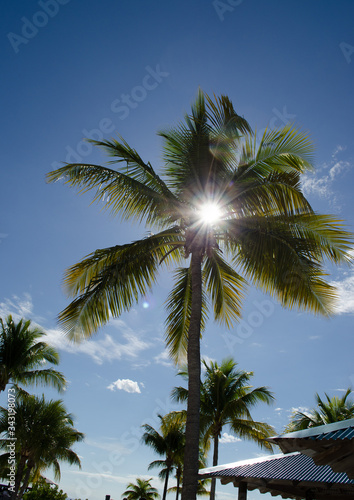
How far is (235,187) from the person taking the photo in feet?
28.7

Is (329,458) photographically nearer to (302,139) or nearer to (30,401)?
(302,139)

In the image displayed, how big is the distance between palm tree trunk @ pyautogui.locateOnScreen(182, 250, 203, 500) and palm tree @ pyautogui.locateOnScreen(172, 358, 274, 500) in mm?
13244

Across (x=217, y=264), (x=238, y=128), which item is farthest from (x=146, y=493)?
(x=238, y=128)

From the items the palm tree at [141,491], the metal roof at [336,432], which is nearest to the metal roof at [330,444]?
the metal roof at [336,432]

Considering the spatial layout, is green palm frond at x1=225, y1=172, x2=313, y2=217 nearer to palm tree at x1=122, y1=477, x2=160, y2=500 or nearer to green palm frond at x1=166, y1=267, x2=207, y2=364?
green palm frond at x1=166, y1=267, x2=207, y2=364

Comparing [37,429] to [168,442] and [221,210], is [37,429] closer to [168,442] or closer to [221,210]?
[168,442]

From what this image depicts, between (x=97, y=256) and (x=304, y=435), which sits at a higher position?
(x=97, y=256)

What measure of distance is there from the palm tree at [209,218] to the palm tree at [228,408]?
516 inches

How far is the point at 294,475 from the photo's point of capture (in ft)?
23.7

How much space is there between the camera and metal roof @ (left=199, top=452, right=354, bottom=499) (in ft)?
22.7

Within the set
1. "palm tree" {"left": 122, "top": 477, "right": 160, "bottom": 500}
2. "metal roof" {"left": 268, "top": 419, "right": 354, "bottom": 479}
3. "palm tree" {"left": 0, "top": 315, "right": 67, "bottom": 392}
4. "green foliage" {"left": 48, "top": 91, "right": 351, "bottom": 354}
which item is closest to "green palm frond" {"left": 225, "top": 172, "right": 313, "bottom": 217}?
"green foliage" {"left": 48, "top": 91, "right": 351, "bottom": 354}

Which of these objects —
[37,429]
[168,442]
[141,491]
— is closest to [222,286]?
Answer: [37,429]

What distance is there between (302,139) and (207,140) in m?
2.32

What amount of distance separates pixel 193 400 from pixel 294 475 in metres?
2.47
